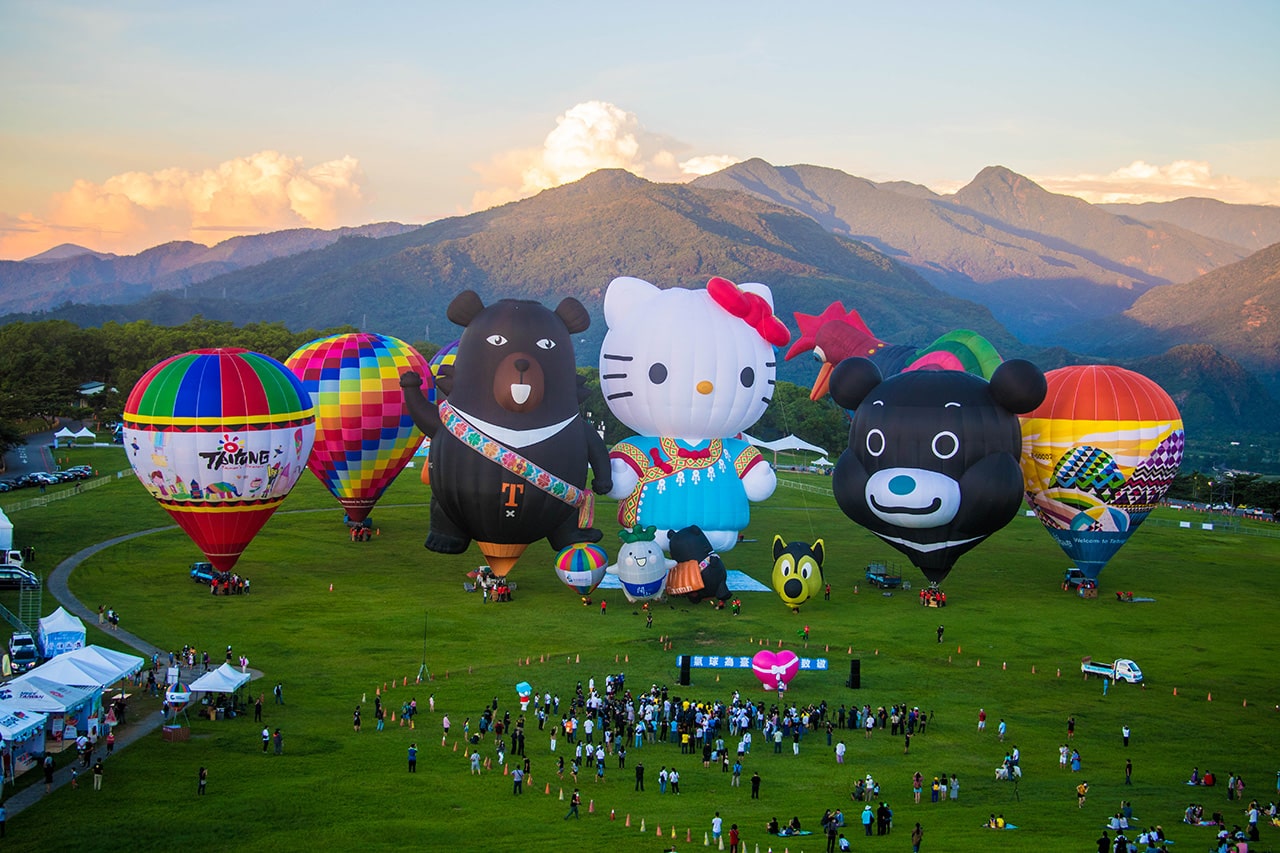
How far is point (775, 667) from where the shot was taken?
26.1 metres

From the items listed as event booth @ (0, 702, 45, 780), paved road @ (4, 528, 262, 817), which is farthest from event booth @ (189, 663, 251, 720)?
event booth @ (0, 702, 45, 780)

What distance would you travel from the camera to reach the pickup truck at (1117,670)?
28016mm

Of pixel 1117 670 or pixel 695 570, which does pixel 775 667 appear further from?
pixel 1117 670

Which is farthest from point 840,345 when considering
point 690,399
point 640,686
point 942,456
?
point 640,686

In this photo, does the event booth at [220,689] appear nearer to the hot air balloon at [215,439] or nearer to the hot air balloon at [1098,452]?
the hot air balloon at [215,439]

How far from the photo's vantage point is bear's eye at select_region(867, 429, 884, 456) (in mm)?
32500

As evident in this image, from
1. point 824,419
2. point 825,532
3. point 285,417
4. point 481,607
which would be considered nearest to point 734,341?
point 481,607

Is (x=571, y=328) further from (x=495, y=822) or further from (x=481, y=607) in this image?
(x=495, y=822)

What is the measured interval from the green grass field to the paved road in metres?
0.39

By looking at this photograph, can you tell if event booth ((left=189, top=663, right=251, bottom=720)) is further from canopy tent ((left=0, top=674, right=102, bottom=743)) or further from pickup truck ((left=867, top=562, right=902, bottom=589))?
pickup truck ((left=867, top=562, right=902, bottom=589))

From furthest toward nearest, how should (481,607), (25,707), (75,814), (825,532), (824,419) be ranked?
(824,419) → (825,532) → (481,607) → (25,707) → (75,814)

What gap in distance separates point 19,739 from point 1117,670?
870 inches

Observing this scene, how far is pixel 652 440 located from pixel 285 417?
981 centimetres

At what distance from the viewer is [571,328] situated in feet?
114
